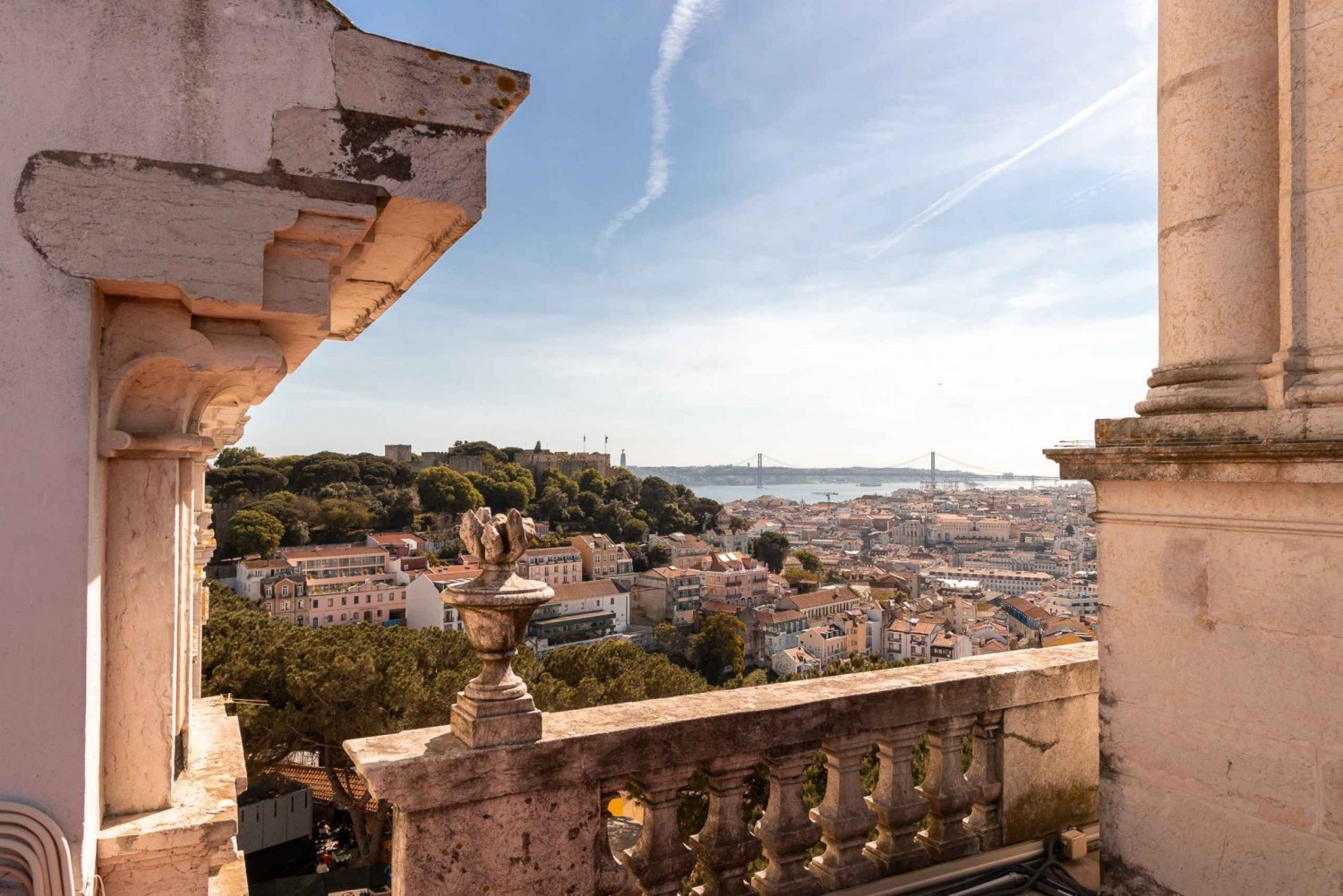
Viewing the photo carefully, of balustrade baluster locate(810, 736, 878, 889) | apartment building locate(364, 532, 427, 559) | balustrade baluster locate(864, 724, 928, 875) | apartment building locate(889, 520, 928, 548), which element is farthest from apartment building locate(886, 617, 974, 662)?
apartment building locate(889, 520, 928, 548)

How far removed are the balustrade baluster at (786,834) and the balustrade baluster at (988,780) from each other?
1058mm

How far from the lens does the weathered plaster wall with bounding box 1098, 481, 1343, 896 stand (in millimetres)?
3031

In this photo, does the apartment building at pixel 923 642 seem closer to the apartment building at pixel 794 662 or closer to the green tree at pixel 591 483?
the apartment building at pixel 794 662

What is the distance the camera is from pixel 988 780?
165 inches

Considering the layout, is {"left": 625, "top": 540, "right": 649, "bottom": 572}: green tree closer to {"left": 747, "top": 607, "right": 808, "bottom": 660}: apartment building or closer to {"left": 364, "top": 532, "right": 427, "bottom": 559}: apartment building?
{"left": 747, "top": 607, "right": 808, "bottom": 660}: apartment building

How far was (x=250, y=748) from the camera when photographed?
86.9ft

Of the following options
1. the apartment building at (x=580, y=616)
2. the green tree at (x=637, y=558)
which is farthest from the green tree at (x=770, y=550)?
the apartment building at (x=580, y=616)

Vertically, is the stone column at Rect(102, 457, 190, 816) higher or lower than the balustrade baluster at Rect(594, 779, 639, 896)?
higher

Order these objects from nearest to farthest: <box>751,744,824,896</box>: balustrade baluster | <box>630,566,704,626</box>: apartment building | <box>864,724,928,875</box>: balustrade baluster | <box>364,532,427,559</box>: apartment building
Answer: <box>751,744,824,896</box>: balustrade baluster → <box>864,724,928,875</box>: balustrade baluster → <box>364,532,427,559</box>: apartment building → <box>630,566,704,626</box>: apartment building

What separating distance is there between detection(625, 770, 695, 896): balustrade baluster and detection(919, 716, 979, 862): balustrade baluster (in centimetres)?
137

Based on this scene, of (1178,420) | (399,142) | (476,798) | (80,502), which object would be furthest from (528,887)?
(1178,420)

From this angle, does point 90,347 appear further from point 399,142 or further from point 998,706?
point 998,706

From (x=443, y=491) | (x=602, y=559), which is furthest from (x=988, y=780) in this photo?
(x=443, y=491)

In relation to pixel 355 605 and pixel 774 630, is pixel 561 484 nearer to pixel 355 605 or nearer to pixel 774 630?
pixel 774 630
